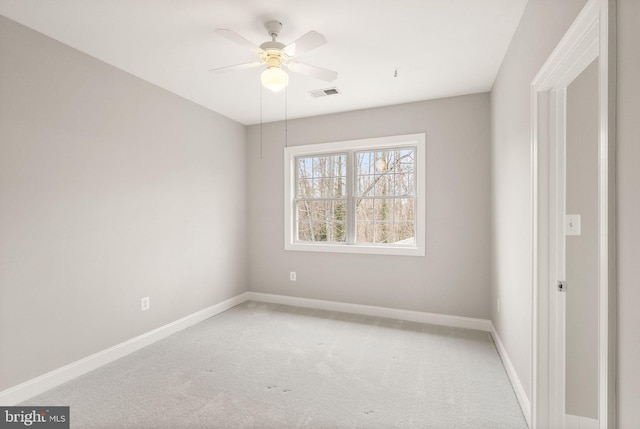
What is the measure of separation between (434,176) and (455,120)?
655 mm

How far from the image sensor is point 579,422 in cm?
185

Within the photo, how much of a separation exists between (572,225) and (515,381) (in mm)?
1260

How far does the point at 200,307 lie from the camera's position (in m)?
3.91

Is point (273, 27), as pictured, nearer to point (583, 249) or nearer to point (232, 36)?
point (232, 36)

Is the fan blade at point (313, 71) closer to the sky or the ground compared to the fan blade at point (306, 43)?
closer to the ground

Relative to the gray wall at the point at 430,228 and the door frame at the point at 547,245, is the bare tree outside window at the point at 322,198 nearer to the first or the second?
the gray wall at the point at 430,228

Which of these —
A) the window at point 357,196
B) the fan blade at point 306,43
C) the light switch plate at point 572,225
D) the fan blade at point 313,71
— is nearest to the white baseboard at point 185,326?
the window at point 357,196

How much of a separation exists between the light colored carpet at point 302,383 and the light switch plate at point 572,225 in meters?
1.21

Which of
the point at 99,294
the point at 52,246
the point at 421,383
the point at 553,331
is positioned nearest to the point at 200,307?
the point at 99,294

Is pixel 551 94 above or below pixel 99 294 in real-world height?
above

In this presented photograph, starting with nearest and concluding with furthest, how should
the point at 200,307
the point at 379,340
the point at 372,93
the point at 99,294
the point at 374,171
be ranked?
the point at 99,294 → the point at 379,340 → the point at 372,93 → the point at 200,307 → the point at 374,171

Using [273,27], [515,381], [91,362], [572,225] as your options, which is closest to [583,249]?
[572,225]

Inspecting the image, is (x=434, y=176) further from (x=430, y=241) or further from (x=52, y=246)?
(x=52, y=246)

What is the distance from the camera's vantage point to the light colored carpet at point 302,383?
2.04 metres
